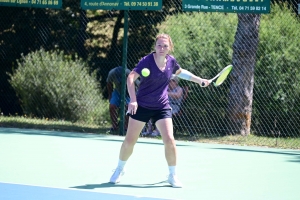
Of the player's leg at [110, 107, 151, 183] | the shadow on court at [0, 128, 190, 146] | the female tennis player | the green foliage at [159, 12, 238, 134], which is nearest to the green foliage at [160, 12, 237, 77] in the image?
the green foliage at [159, 12, 238, 134]

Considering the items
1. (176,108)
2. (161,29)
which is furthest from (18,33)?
(176,108)

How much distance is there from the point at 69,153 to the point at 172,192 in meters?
3.13

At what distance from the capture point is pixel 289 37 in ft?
44.2

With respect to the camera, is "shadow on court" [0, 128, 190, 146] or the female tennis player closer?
the female tennis player

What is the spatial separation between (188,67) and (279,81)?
1915 millimetres

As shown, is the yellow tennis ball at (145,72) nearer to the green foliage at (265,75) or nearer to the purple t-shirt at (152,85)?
the purple t-shirt at (152,85)

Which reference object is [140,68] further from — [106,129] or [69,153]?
[106,129]

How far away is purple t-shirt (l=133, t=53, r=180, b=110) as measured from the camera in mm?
7109

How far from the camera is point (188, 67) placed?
45.8ft

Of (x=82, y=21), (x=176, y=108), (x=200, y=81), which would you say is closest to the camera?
(x=200, y=81)

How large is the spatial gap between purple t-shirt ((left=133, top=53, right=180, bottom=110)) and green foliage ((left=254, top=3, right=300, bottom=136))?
262 inches

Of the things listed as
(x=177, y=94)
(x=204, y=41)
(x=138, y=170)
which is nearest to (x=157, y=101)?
(x=138, y=170)

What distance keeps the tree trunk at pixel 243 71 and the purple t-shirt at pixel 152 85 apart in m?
5.78

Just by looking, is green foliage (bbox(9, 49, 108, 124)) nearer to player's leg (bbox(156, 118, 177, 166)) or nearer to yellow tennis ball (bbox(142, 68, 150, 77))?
player's leg (bbox(156, 118, 177, 166))
